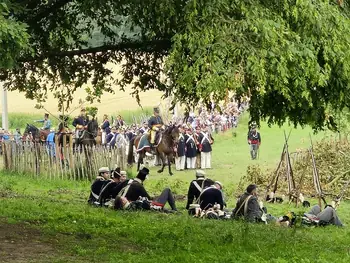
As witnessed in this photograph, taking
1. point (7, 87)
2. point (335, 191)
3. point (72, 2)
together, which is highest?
point (72, 2)

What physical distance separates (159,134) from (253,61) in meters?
27.5

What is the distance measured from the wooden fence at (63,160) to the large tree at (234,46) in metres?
15.0

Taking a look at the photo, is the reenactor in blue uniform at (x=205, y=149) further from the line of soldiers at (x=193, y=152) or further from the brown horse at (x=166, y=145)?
the brown horse at (x=166, y=145)

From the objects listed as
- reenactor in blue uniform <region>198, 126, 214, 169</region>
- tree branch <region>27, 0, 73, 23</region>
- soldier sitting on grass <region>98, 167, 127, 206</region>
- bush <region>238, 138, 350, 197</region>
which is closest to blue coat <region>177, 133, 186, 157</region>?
reenactor in blue uniform <region>198, 126, 214, 169</region>

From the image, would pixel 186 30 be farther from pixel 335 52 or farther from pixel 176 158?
pixel 176 158

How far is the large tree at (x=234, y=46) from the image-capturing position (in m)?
11.8

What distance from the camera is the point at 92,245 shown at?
47.0 ft

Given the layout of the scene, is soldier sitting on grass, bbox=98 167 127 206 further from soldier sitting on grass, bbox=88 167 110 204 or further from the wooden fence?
the wooden fence

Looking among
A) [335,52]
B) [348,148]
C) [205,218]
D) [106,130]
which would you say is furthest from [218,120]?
[335,52]

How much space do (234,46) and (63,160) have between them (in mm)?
19522

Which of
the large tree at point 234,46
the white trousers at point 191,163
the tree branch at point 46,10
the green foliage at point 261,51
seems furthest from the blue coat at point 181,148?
the green foliage at point 261,51

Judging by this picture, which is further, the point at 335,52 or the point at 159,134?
the point at 159,134

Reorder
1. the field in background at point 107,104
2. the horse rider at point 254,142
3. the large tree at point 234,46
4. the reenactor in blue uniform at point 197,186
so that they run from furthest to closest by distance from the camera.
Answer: the field in background at point 107,104, the horse rider at point 254,142, the reenactor in blue uniform at point 197,186, the large tree at point 234,46

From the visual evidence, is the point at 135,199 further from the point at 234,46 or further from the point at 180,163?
the point at 180,163
